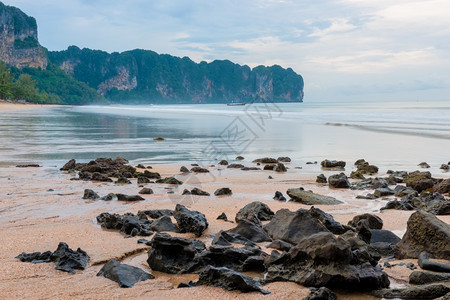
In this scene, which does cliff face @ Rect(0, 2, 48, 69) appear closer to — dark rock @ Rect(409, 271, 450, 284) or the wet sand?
the wet sand

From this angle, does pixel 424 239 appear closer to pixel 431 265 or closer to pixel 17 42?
pixel 431 265

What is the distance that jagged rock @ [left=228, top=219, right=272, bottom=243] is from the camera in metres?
4.87

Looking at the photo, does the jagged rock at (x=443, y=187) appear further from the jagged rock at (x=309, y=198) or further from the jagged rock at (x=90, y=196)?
the jagged rock at (x=90, y=196)

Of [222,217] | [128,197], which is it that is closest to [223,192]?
[128,197]

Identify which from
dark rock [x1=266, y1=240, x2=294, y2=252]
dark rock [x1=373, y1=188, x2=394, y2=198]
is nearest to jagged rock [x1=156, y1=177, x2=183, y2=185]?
dark rock [x1=373, y1=188, x2=394, y2=198]

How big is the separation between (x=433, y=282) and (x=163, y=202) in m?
4.36

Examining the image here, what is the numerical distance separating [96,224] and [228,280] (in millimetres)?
2650

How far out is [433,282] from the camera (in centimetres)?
350

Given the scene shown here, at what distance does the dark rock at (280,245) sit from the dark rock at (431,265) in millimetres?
1217

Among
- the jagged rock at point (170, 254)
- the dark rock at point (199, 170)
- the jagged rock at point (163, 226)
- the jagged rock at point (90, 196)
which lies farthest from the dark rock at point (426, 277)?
the dark rock at point (199, 170)

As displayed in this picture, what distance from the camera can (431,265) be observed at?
3.83 m

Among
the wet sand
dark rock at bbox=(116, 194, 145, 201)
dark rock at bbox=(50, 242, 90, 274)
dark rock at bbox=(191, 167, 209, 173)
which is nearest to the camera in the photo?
the wet sand

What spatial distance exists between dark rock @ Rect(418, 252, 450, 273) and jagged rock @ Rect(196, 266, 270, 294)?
4.88 feet

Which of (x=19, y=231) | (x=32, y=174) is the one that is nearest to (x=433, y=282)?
(x=19, y=231)
